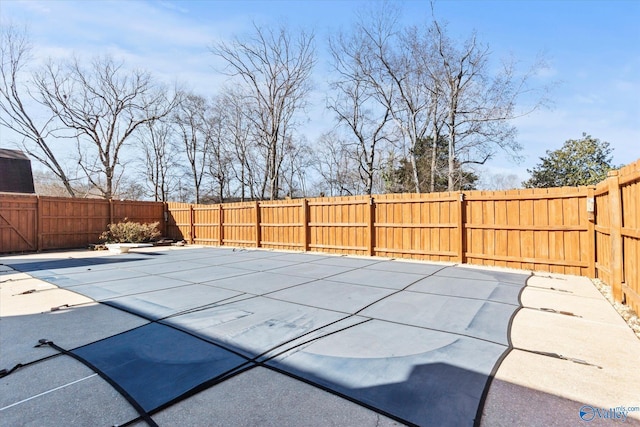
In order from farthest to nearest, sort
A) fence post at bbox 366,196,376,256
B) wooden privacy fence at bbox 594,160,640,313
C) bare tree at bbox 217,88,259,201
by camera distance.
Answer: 1. bare tree at bbox 217,88,259,201
2. fence post at bbox 366,196,376,256
3. wooden privacy fence at bbox 594,160,640,313

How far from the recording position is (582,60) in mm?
10078

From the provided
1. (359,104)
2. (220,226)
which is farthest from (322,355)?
(359,104)

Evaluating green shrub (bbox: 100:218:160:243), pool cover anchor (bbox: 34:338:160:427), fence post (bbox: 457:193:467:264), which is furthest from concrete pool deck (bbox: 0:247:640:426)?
green shrub (bbox: 100:218:160:243)

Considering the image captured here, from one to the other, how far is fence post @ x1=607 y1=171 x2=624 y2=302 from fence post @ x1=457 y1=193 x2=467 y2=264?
3062 mm

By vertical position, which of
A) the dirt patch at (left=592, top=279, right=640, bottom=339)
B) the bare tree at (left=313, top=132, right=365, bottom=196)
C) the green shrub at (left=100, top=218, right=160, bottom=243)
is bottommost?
the dirt patch at (left=592, top=279, right=640, bottom=339)

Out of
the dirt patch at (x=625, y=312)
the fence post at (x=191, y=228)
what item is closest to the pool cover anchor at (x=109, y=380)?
the dirt patch at (x=625, y=312)

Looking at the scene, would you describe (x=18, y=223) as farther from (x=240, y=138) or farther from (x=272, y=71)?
(x=240, y=138)

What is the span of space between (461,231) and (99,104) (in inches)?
819

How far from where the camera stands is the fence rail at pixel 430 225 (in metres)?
4.17

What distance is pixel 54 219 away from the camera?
38.4ft

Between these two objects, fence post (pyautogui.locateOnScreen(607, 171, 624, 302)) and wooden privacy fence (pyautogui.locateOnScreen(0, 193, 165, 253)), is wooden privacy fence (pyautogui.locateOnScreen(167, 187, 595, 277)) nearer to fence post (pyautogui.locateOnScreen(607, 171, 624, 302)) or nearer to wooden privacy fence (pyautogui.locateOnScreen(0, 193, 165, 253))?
fence post (pyautogui.locateOnScreen(607, 171, 624, 302))

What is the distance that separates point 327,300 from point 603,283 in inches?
178

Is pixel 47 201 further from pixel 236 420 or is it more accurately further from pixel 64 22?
pixel 236 420

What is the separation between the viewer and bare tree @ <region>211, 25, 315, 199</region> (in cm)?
1659
